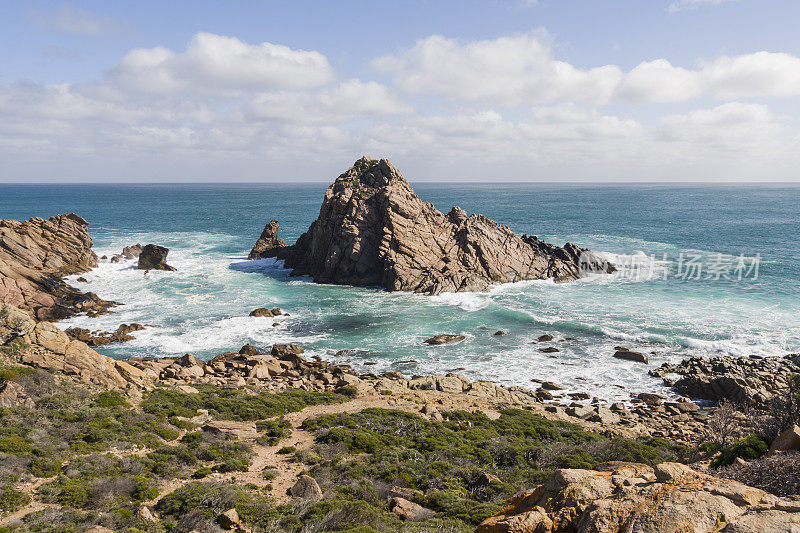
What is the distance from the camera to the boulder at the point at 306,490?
16312 millimetres

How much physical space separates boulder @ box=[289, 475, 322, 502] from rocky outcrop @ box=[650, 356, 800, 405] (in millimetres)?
31036

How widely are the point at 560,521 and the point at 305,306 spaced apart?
50857 mm

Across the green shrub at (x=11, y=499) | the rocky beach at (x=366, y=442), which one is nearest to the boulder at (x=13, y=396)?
the rocky beach at (x=366, y=442)

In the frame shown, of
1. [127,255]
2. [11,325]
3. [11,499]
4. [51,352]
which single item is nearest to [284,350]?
[51,352]

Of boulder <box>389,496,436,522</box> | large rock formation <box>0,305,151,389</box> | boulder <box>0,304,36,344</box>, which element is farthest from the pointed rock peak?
boulder <box>389,496,436,522</box>

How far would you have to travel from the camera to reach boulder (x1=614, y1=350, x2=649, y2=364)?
39.3 metres

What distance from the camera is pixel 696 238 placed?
9981 cm

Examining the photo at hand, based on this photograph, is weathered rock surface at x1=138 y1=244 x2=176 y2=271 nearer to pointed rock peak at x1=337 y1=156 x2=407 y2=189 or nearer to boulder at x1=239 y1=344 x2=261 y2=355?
pointed rock peak at x1=337 y1=156 x2=407 y2=189

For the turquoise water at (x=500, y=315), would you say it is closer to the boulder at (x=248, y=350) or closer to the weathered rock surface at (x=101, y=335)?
the weathered rock surface at (x=101, y=335)

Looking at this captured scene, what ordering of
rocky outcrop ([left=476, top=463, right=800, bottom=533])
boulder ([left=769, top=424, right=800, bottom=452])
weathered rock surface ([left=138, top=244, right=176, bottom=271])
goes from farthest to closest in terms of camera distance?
weathered rock surface ([left=138, top=244, right=176, bottom=271]) → boulder ([left=769, top=424, right=800, bottom=452]) → rocky outcrop ([left=476, top=463, right=800, bottom=533])

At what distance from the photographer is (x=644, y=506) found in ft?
25.5

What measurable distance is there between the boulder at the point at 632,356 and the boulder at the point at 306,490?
3353 centimetres

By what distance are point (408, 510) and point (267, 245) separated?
7652cm

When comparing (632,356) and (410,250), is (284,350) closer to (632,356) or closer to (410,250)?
Result: (410,250)
